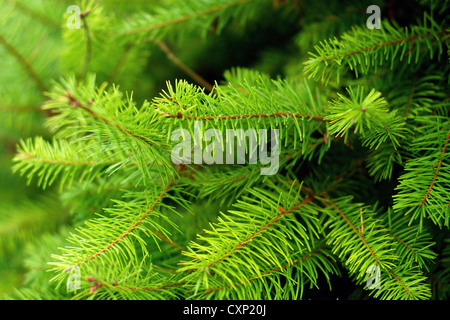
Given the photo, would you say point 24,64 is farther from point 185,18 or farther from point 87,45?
point 185,18

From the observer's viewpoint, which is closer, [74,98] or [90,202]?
[74,98]

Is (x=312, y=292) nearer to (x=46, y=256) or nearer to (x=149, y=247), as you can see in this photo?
(x=149, y=247)

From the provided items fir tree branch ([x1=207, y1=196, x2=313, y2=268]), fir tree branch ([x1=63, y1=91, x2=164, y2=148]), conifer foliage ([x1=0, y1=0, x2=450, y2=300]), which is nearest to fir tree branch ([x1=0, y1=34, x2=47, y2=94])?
conifer foliage ([x1=0, y1=0, x2=450, y2=300])

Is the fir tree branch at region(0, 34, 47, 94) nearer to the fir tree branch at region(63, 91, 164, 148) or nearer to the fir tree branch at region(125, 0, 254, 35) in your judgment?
the fir tree branch at region(125, 0, 254, 35)

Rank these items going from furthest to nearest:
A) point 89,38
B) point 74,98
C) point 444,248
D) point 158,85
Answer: point 158,85, point 89,38, point 444,248, point 74,98

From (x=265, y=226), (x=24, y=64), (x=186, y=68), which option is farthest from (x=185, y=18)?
(x=265, y=226)

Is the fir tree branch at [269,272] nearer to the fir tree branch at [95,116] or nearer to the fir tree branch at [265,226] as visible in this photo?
the fir tree branch at [265,226]

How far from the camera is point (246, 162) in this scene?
0.39 m

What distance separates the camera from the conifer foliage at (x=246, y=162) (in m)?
0.30

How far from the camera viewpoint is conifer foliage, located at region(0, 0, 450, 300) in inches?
12.0

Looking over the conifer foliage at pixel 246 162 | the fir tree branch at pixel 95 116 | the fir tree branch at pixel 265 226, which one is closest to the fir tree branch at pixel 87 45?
the conifer foliage at pixel 246 162
